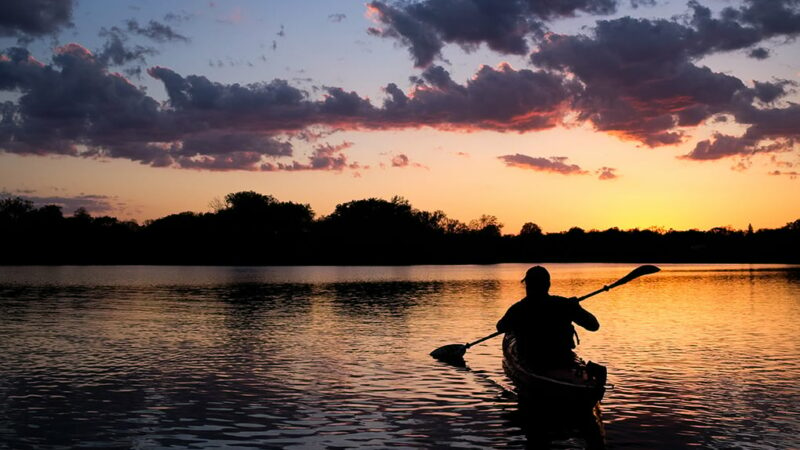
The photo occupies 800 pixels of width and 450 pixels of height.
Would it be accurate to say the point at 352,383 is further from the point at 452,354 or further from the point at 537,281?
the point at 537,281

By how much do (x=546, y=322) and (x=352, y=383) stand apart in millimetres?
6427

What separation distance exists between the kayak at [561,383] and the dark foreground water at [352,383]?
0.63m

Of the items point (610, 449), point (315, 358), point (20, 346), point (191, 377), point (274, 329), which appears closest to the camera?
point (610, 449)

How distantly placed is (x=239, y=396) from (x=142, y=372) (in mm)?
5531

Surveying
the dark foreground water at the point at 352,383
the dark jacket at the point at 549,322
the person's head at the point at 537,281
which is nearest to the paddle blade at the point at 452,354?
the dark foreground water at the point at 352,383

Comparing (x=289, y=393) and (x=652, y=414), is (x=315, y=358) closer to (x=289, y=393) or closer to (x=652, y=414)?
(x=289, y=393)

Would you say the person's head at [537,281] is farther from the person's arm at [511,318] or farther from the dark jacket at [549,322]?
the person's arm at [511,318]

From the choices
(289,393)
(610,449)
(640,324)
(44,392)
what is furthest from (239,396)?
(640,324)

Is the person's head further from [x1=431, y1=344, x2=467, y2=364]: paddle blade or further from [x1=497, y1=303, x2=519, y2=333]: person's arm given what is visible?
[x1=431, y1=344, x2=467, y2=364]: paddle blade

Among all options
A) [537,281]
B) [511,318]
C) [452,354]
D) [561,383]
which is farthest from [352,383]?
[561,383]

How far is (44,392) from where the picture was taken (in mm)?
20250

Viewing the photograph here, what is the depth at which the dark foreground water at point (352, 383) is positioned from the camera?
51.2 feet

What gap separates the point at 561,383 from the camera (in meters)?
Result: 16.9

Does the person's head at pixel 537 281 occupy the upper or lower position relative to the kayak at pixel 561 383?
upper
